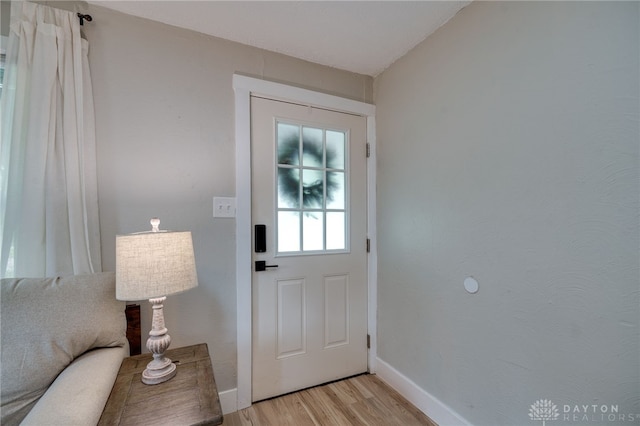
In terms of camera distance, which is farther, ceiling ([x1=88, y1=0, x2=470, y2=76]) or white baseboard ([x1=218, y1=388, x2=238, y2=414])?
white baseboard ([x1=218, y1=388, x2=238, y2=414])

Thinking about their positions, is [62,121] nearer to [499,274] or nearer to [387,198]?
[387,198]

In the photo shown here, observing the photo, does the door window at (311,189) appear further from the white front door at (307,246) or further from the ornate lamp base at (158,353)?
the ornate lamp base at (158,353)

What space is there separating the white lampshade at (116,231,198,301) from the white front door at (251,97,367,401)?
0.75 m

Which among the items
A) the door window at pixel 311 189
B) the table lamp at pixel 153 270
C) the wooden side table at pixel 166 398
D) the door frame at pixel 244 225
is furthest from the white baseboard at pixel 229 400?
the door window at pixel 311 189

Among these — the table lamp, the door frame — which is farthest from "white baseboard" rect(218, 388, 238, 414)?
the table lamp

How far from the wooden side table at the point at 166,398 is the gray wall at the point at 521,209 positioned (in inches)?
50.2

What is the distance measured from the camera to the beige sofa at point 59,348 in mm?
845

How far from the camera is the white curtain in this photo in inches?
48.2

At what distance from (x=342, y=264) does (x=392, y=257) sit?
0.37 metres

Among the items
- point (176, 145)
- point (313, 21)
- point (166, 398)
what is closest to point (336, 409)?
point (166, 398)

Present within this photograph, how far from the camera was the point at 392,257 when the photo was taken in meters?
1.97

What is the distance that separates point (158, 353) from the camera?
1109 mm

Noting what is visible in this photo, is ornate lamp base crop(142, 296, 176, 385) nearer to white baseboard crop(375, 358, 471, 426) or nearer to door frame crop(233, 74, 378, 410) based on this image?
door frame crop(233, 74, 378, 410)

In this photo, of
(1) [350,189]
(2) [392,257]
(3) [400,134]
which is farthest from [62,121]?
(2) [392,257]
